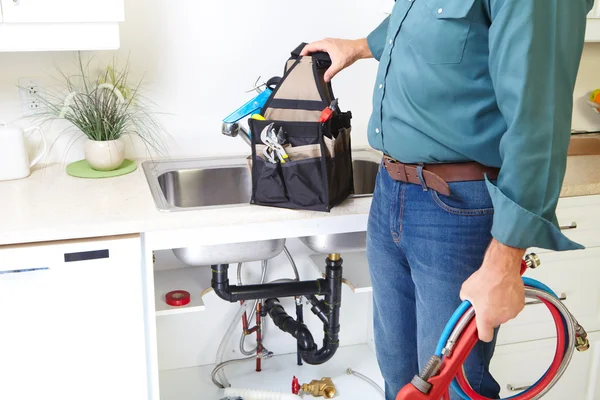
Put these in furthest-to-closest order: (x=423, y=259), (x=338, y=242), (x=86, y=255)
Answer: (x=338, y=242) < (x=86, y=255) < (x=423, y=259)

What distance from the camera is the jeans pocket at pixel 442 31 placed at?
1.13 m

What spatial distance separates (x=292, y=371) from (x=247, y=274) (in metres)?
0.40

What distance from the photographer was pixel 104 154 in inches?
75.0

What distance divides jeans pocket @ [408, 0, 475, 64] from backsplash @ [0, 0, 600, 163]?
953mm

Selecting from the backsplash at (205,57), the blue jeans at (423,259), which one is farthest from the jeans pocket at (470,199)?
the backsplash at (205,57)

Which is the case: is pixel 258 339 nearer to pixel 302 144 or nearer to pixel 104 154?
pixel 104 154

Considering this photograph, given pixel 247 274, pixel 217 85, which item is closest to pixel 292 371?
pixel 247 274

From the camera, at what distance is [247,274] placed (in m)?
2.31

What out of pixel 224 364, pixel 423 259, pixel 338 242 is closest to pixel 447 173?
pixel 423 259

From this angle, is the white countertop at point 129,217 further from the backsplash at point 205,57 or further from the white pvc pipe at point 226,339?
the white pvc pipe at point 226,339

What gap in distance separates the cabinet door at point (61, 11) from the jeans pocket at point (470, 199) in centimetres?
99

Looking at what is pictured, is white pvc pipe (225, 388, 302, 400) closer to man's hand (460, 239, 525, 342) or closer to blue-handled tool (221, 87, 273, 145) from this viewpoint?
blue-handled tool (221, 87, 273, 145)

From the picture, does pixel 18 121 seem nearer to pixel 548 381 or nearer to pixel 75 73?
pixel 75 73

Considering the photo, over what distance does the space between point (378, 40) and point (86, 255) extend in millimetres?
895
